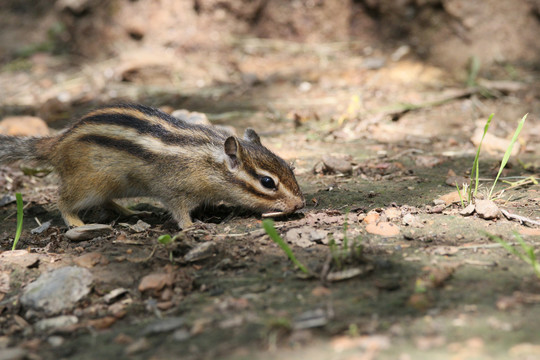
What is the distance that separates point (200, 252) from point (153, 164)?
4.33ft

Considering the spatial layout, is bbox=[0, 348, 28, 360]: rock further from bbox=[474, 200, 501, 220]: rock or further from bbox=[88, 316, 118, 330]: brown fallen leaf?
bbox=[474, 200, 501, 220]: rock

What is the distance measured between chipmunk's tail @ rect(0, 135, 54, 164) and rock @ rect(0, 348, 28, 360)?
100 inches

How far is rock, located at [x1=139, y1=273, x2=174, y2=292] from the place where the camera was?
3.09 metres

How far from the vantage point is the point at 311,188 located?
15.8 feet

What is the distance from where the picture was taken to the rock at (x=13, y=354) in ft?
8.11

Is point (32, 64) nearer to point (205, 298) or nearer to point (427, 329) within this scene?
point (205, 298)

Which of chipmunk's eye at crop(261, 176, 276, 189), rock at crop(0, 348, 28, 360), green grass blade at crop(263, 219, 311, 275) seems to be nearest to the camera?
rock at crop(0, 348, 28, 360)

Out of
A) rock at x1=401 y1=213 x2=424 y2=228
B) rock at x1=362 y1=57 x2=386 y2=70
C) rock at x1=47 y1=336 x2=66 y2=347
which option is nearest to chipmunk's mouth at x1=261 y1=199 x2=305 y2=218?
rock at x1=401 y1=213 x2=424 y2=228

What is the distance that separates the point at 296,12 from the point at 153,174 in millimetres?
5682

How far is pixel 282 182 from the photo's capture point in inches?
164

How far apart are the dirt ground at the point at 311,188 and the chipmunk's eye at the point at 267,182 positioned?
0.27 metres

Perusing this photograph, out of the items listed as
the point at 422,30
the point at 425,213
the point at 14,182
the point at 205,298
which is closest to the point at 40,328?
the point at 205,298

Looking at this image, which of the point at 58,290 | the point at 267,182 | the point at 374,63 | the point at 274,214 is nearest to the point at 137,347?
the point at 58,290

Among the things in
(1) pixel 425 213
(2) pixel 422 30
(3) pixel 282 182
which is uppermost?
(2) pixel 422 30
